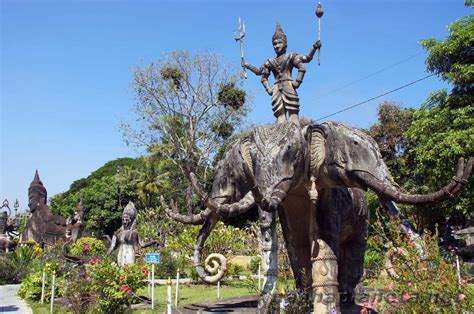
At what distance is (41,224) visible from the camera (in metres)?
29.2

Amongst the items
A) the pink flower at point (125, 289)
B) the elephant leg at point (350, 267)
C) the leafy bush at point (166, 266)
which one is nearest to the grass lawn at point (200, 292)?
the pink flower at point (125, 289)

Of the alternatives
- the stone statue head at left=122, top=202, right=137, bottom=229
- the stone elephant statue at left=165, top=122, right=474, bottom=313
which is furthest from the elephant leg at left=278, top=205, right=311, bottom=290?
the stone statue head at left=122, top=202, right=137, bottom=229

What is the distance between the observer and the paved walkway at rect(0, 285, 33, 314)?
11.2 m

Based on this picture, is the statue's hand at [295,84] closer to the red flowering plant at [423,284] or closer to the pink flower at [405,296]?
Result: the red flowering plant at [423,284]

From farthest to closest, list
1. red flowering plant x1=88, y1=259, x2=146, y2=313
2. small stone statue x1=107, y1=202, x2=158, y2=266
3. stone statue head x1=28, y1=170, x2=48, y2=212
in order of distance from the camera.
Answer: stone statue head x1=28, y1=170, x2=48, y2=212 < small stone statue x1=107, y1=202, x2=158, y2=266 < red flowering plant x1=88, y1=259, x2=146, y2=313

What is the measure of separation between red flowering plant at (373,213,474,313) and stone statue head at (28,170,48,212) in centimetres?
2929

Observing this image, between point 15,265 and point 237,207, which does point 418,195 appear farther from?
point 15,265

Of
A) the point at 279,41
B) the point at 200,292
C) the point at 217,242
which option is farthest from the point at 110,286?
the point at 217,242

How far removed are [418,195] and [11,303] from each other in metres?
11.5

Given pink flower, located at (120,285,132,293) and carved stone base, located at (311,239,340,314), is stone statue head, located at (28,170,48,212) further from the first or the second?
carved stone base, located at (311,239,340,314)

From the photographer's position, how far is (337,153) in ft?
18.1

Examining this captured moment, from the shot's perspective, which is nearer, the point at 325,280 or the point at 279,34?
the point at 325,280

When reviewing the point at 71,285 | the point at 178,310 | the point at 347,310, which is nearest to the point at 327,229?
the point at 347,310

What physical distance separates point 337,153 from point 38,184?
97.2 ft
